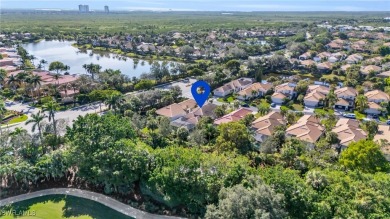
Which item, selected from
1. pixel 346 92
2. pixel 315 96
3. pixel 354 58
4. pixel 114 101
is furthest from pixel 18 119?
pixel 354 58

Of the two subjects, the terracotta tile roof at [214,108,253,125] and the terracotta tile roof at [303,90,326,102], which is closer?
the terracotta tile roof at [214,108,253,125]

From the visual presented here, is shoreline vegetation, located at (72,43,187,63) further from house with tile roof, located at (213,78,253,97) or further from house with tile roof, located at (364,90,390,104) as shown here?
house with tile roof, located at (364,90,390,104)

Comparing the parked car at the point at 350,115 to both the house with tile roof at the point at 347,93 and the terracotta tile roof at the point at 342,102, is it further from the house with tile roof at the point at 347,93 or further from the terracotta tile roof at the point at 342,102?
the house with tile roof at the point at 347,93

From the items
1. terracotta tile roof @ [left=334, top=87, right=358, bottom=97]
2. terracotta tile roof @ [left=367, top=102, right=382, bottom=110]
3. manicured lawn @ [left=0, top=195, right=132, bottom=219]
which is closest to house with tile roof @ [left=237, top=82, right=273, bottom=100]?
terracotta tile roof @ [left=334, top=87, right=358, bottom=97]

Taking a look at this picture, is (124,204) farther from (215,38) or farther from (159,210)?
(215,38)

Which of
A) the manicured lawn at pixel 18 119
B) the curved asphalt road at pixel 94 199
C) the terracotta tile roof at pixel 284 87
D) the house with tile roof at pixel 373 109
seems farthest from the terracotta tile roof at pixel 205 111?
the manicured lawn at pixel 18 119

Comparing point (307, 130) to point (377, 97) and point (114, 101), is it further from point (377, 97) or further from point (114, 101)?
point (114, 101)
